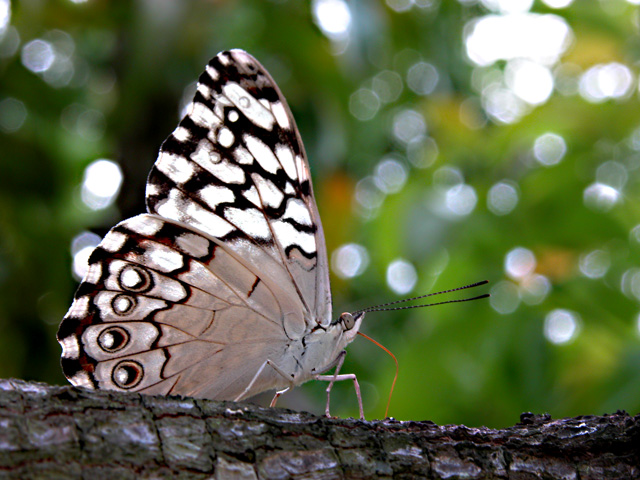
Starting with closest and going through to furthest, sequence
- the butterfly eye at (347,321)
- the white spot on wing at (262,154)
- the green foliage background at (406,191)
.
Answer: the butterfly eye at (347,321)
the white spot on wing at (262,154)
the green foliage background at (406,191)

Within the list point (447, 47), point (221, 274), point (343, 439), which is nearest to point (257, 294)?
point (221, 274)

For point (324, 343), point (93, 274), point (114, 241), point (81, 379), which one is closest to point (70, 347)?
point (81, 379)

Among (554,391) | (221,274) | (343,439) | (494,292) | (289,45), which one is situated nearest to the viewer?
(343,439)

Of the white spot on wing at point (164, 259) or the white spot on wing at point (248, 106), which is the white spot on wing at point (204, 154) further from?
the white spot on wing at point (164, 259)

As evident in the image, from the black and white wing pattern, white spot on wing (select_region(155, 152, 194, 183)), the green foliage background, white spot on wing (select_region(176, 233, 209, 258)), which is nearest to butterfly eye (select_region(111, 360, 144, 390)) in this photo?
the black and white wing pattern

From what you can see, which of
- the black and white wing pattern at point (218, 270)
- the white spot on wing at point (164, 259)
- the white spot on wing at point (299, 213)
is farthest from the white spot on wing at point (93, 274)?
the white spot on wing at point (299, 213)

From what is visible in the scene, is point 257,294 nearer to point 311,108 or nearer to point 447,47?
point 311,108

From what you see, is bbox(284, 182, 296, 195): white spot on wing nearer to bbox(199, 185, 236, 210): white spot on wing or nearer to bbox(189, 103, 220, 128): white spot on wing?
bbox(199, 185, 236, 210): white spot on wing
